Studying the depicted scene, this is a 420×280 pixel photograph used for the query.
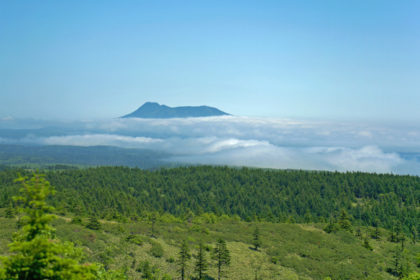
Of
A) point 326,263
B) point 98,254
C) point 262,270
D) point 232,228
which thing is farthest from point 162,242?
point 326,263

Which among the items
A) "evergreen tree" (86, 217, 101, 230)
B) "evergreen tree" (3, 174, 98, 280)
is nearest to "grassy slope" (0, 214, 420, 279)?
→ "evergreen tree" (86, 217, 101, 230)

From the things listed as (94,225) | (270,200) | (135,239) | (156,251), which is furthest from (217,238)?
(270,200)

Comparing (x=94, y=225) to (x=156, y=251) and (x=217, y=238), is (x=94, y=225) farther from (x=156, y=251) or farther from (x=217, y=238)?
(x=217, y=238)

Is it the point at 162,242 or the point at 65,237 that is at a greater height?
the point at 65,237

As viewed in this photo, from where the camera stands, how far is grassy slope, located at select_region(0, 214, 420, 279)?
2539 inches

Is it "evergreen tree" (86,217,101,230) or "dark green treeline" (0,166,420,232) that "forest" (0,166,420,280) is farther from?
"dark green treeline" (0,166,420,232)

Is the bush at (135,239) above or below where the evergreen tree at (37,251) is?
below

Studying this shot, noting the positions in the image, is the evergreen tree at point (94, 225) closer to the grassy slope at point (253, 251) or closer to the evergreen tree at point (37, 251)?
the grassy slope at point (253, 251)

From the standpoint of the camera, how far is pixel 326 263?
78.1m

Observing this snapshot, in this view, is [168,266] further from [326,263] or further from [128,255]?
[326,263]

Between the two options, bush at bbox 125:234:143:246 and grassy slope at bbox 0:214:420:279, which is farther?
bush at bbox 125:234:143:246

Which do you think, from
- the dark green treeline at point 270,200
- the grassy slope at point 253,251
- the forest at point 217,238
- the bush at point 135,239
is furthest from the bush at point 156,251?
the dark green treeline at point 270,200

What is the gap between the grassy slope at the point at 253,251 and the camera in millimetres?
64500

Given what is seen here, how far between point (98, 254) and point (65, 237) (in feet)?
31.0
